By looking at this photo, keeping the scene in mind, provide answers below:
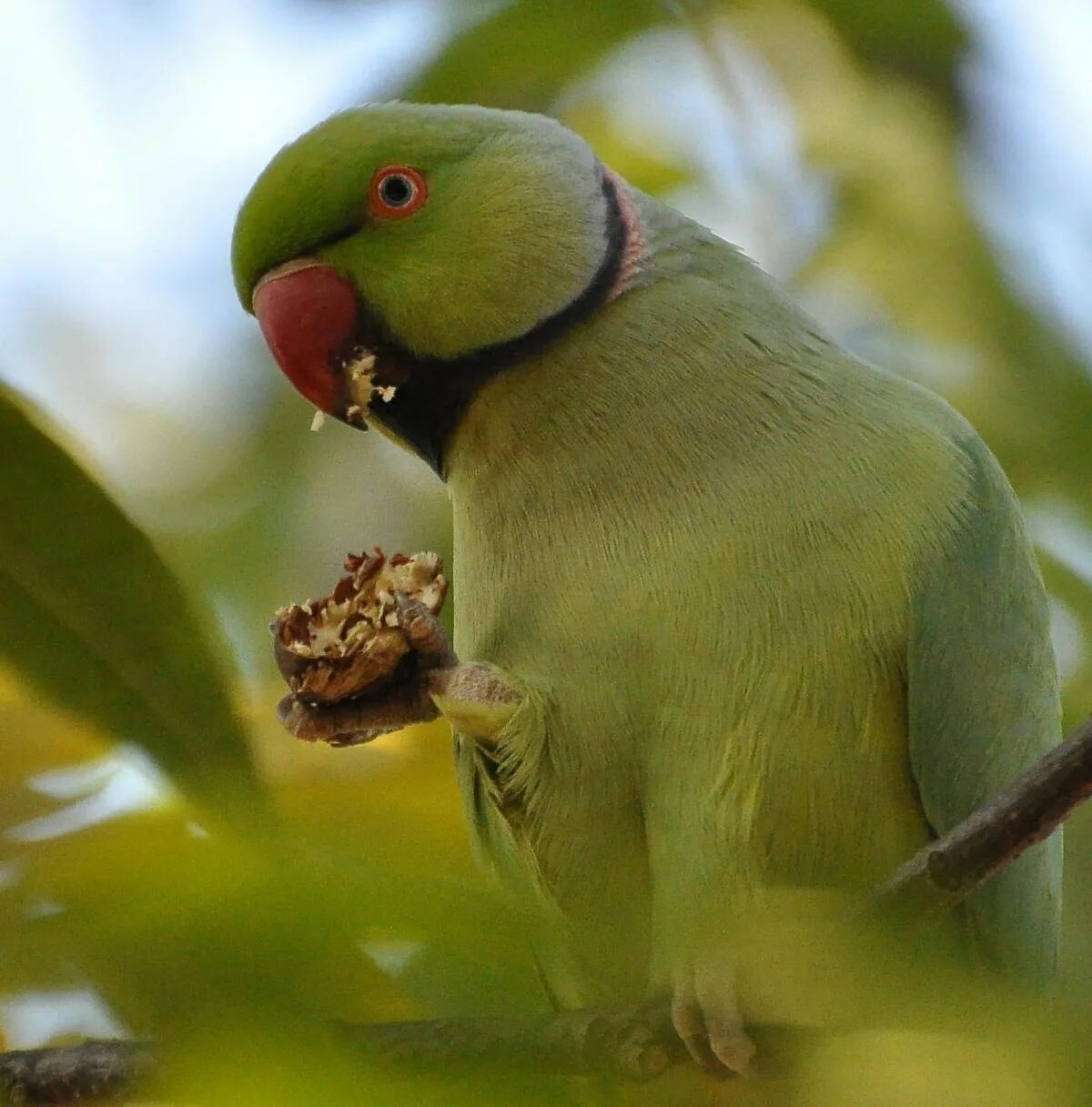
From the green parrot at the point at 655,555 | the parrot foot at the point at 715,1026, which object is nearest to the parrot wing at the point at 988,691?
the green parrot at the point at 655,555

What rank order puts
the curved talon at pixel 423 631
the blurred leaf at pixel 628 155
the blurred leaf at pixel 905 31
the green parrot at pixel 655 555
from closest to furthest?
the blurred leaf at pixel 905 31 < the curved talon at pixel 423 631 < the green parrot at pixel 655 555 < the blurred leaf at pixel 628 155

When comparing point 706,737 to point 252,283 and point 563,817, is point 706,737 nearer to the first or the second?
point 563,817

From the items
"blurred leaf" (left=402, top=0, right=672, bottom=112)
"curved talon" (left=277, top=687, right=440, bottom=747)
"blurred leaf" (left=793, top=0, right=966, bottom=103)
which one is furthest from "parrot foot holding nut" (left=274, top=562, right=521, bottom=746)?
"blurred leaf" (left=793, top=0, right=966, bottom=103)

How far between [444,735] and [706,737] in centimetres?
39

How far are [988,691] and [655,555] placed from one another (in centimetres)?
43

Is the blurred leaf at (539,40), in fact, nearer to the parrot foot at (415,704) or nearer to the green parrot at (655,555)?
the green parrot at (655,555)

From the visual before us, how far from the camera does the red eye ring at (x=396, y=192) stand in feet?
6.20

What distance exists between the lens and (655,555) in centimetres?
166

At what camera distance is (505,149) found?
77.2 inches

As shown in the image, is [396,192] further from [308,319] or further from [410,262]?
[308,319]

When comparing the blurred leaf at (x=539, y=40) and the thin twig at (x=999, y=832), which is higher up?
the blurred leaf at (x=539, y=40)

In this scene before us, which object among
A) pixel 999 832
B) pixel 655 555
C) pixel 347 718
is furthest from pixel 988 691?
pixel 347 718

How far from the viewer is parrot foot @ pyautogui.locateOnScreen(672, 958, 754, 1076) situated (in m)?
1.33

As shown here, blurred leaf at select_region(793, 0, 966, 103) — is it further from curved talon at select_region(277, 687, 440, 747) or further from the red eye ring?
curved talon at select_region(277, 687, 440, 747)
